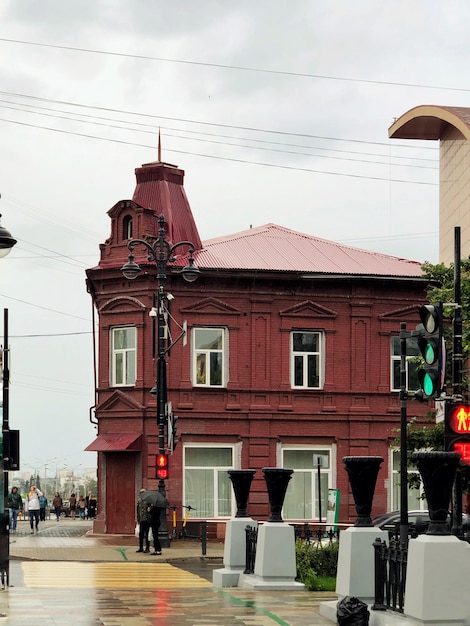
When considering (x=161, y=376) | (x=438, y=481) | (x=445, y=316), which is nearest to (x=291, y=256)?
(x=161, y=376)

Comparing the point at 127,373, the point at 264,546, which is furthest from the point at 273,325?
the point at 264,546

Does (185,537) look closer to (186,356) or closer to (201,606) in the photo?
(186,356)

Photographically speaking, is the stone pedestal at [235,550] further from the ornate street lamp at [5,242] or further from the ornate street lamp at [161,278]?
the ornate street lamp at [161,278]

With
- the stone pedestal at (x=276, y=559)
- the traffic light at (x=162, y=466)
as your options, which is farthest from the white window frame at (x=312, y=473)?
the stone pedestal at (x=276, y=559)

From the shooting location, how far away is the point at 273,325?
46.0m

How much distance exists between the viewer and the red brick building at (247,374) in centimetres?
4506

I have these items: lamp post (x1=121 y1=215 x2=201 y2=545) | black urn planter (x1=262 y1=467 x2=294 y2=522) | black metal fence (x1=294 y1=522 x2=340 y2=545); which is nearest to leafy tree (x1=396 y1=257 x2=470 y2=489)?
black metal fence (x1=294 y1=522 x2=340 y2=545)

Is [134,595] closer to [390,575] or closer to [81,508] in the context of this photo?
[390,575]

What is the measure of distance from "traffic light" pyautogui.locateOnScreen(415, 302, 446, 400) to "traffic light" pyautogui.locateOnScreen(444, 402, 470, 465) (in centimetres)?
33

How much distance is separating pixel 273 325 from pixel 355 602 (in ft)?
98.2

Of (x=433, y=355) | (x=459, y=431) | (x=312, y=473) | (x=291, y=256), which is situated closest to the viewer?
(x=459, y=431)

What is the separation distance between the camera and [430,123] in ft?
145

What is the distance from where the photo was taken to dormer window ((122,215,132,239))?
4650 cm

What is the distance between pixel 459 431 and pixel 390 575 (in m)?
2.22
